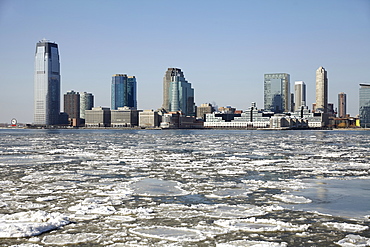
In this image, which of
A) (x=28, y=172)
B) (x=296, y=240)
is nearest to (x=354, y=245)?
(x=296, y=240)

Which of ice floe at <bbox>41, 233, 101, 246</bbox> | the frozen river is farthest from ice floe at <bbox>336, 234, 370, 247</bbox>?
ice floe at <bbox>41, 233, 101, 246</bbox>

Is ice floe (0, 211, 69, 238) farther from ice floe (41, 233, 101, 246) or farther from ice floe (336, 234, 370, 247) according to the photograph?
ice floe (336, 234, 370, 247)

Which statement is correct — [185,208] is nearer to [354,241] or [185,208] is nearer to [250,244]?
[250,244]

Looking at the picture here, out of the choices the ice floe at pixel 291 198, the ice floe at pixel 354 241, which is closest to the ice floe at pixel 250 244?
the ice floe at pixel 354 241

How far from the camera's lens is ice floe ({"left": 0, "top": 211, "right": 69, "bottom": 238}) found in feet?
26.4

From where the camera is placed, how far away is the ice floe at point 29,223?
8.05m

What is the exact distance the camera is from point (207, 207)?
1065cm

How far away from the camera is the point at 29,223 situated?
8742 mm

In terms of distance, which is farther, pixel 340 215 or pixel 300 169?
pixel 300 169

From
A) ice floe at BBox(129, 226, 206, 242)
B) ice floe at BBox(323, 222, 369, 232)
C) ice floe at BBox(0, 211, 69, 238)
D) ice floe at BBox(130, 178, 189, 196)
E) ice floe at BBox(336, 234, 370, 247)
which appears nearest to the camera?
ice floe at BBox(336, 234, 370, 247)

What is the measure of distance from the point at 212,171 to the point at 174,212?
9026mm

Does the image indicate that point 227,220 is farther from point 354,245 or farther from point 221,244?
point 354,245

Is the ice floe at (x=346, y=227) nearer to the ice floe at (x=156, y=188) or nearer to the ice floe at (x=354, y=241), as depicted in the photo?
the ice floe at (x=354, y=241)

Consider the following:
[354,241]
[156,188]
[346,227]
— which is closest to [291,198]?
[346,227]
